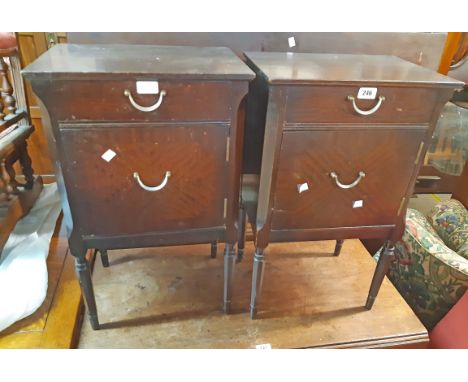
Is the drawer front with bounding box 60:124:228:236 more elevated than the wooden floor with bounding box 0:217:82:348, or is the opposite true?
the drawer front with bounding box 60:124:228:236

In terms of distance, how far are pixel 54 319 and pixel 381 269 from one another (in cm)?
100

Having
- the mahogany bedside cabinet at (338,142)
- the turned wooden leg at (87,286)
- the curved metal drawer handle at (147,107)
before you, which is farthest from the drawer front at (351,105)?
the turned wooden leg at (87,286)

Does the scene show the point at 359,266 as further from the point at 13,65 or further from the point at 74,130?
the point at 13,65

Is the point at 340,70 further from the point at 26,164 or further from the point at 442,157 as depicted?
the point at 442,157

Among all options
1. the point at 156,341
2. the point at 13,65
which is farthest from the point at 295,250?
the point at 13,65

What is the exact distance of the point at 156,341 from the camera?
3.52ft

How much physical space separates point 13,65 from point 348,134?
117 cm

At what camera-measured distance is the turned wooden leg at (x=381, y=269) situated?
3.60ft

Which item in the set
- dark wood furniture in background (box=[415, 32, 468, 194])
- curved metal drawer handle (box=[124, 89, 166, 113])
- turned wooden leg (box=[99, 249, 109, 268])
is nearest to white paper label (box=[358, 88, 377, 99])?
curved metal drawer handle (box=[124, 89, 166, 113])

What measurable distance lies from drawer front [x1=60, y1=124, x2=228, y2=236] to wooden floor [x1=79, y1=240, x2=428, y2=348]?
0.36m

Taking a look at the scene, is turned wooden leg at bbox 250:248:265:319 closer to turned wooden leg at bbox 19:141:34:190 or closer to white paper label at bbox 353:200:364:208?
white paper label at bbox 353:200:364:208

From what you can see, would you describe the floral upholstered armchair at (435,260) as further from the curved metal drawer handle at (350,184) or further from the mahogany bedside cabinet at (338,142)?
the curved metal drawer handle at (350,184)

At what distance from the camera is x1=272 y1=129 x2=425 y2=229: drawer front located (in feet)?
2.91

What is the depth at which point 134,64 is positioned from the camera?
807 mm
